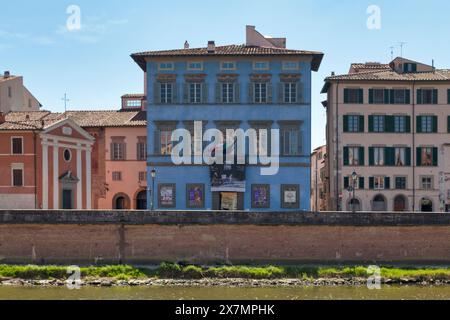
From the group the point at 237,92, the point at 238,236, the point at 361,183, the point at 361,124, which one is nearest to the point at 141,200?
the point at 237,92

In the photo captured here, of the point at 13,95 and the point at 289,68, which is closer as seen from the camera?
the point at 289,68

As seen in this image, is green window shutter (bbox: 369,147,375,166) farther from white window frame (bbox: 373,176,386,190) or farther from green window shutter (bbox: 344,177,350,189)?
green window shutter (bbox: 344,177,350,189)

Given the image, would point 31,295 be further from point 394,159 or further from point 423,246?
point 394,159

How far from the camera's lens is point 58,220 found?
32219 millimetres

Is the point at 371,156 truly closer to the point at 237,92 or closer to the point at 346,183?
the point at 346,183

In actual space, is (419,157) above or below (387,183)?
above

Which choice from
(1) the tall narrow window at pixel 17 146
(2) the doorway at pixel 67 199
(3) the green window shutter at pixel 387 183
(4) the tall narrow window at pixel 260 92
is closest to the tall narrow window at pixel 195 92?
(4) the tall narrow window at pixel 260 92

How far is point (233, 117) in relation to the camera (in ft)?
126

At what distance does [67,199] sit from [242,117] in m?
11.7

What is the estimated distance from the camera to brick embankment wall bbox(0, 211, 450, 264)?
1265 inches

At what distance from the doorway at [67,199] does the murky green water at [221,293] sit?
11.1 meters

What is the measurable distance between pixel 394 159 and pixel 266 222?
1343 cm

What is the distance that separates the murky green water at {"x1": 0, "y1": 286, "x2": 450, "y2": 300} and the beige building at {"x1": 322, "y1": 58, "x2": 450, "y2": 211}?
545 inches
